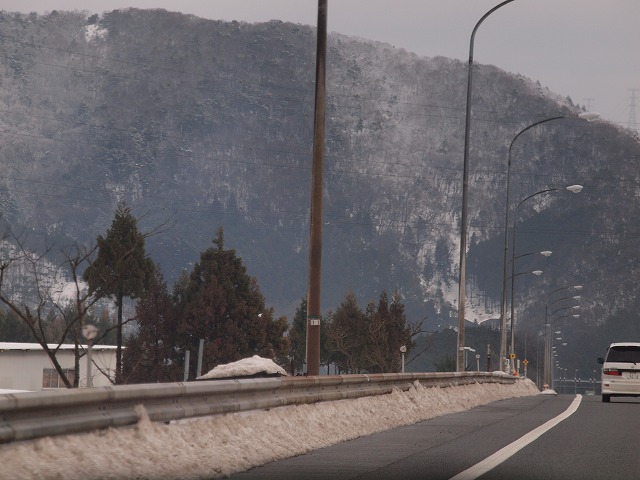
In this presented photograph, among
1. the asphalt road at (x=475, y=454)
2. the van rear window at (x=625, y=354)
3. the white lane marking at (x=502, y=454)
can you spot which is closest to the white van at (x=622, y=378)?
the van rear window at (x=625, y=354)

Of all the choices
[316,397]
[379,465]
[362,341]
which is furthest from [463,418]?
[362,341]

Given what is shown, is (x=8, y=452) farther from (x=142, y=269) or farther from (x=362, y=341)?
(x=362, y=341)

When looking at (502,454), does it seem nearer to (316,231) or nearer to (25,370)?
(316,231)

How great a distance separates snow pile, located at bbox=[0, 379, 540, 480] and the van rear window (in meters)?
19.3

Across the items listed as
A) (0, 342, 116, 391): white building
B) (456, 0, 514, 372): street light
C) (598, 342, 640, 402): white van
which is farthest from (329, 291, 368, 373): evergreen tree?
(598, 342, 640, 402): white van

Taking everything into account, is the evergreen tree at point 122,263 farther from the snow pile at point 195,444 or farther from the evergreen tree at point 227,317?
the snow pile at point 195,444

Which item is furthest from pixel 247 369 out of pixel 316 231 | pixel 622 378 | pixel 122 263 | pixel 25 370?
pixel 122 263

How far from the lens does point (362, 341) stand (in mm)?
148000

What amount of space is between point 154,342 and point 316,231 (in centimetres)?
8990

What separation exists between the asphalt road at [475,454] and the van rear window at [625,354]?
15571 millimetres

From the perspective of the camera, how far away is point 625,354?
37906 millimetres

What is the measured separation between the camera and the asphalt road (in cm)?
1225

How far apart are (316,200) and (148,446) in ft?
36.0

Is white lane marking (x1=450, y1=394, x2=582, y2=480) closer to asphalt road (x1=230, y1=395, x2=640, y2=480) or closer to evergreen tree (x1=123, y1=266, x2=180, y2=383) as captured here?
asphalt road (x1=230, y1=395, x2=640, y2=480)
